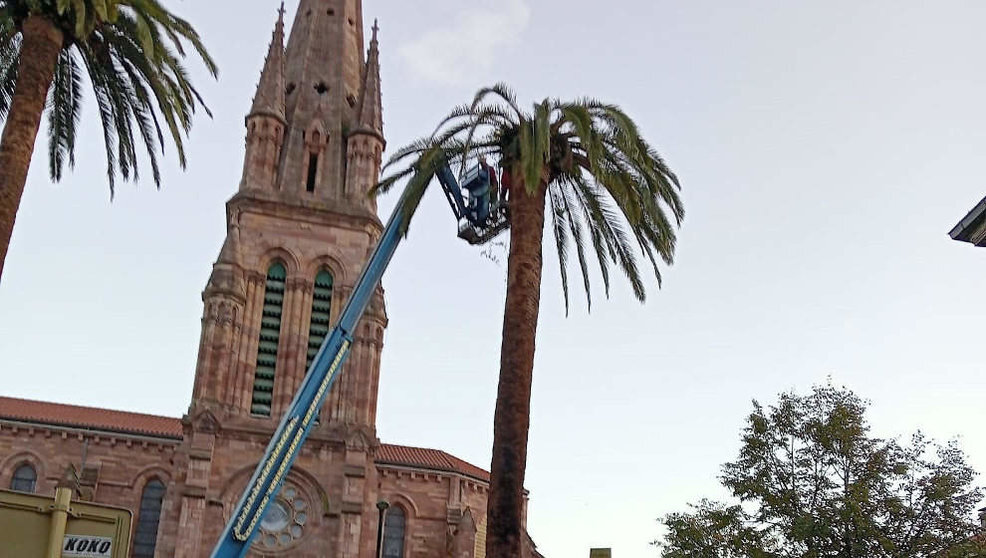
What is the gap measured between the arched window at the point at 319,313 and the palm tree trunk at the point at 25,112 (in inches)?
897

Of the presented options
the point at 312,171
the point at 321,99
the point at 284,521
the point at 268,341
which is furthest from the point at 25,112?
the point at 321,99

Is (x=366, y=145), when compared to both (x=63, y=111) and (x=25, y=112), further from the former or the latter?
(x=25, y=112)

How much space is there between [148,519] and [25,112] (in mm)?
25945

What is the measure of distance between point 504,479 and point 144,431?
29.2m

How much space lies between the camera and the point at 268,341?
41438 mm

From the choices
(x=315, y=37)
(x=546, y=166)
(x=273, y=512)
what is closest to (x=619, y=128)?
(x=546, y=166)

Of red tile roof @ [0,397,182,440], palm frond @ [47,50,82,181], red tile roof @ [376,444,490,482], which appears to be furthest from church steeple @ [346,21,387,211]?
palm frond @ [47,50,82,181]

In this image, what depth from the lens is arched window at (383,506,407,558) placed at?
42469 mm

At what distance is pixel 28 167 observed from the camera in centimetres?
1867

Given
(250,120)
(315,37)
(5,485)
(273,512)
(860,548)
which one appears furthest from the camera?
(315,37)

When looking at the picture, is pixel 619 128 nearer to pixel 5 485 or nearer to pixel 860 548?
pixel 860 548

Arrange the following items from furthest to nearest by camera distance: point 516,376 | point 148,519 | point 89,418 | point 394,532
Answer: point 89,418, point 394,532, point 148,519, point 516,376

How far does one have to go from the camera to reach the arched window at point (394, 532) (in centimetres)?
4247

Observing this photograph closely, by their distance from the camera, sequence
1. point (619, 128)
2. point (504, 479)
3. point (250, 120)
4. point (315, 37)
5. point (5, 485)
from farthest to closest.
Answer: point (315, 37)
point (250, 120)
point (5, 485)
point (619, 128)
point (504, 479)
